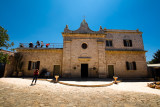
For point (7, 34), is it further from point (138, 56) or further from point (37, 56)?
point (138, 56)

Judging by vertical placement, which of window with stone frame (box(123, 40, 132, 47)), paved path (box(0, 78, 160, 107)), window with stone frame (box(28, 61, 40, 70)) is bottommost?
paved path (box(0, 78, 160, 107))

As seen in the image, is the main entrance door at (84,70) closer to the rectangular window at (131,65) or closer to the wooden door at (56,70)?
the wooden door at (56,70)

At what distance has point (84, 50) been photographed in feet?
43.4

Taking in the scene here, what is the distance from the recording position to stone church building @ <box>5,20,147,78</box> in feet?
41.6

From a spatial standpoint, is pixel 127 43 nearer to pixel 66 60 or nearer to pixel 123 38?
pixel 123 38

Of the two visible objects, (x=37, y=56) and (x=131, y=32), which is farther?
(x=131, y=32)

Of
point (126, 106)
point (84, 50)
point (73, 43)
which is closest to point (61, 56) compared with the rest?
point (73, 43)

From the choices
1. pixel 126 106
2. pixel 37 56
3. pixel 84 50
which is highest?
pixel 84 50

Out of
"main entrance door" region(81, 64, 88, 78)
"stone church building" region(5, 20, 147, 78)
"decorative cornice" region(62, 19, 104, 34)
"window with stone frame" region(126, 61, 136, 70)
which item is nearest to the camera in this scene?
"stone church building" region(5, 20, 147, 78)

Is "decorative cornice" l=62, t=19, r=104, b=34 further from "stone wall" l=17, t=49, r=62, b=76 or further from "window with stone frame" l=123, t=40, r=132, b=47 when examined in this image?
"window with stone frame" l=123, t=40, r=132, b=47

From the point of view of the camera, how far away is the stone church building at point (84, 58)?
41.6 ft

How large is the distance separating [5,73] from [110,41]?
65.0 feet

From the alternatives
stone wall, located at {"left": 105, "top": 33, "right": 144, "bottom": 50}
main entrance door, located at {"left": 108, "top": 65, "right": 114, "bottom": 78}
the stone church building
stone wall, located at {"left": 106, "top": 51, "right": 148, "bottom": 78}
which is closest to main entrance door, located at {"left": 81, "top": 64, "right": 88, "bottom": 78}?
the stone church building

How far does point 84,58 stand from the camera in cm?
1263
